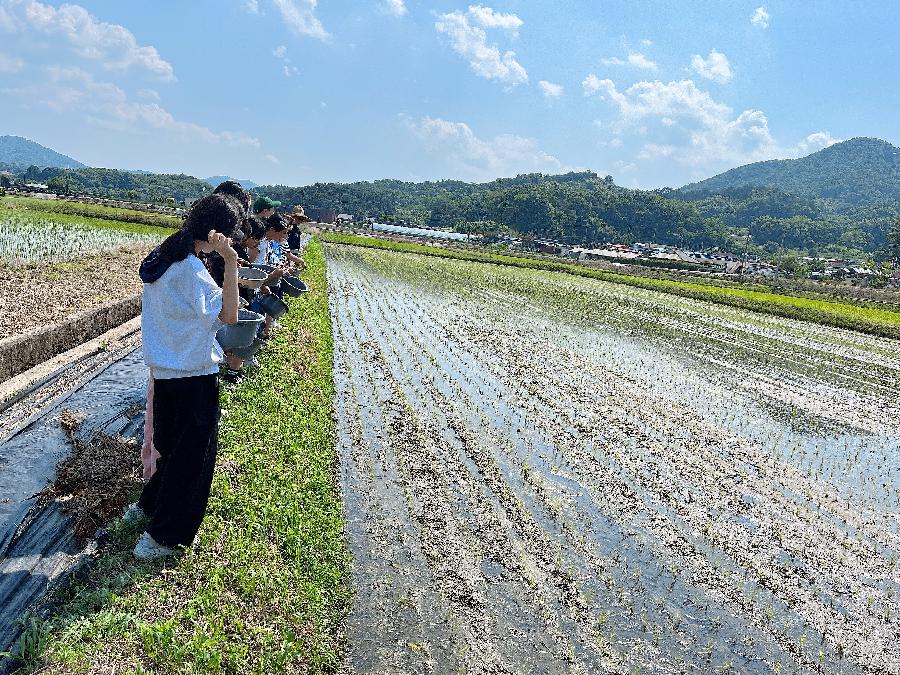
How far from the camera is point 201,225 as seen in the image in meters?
3.14

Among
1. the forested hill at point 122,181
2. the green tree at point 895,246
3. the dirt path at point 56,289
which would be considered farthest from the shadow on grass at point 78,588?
the forested hill at point 122,181

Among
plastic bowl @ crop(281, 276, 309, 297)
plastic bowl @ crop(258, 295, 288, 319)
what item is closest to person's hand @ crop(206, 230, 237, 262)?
plastic bowl @ crop(258, 295, 288, 319)

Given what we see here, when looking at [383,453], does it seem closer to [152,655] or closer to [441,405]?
[441,405]

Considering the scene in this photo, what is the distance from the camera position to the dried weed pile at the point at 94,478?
3.43 m

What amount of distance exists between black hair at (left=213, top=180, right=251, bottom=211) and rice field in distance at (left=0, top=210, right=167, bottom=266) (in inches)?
438

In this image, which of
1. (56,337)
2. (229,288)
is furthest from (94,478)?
(56,337)

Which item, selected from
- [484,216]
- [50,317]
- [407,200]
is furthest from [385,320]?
[407,200]

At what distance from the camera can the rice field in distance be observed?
47.1 feet

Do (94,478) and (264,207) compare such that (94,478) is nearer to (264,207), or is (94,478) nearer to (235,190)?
(235,190)

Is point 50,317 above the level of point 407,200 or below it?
below

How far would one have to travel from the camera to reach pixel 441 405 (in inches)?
345

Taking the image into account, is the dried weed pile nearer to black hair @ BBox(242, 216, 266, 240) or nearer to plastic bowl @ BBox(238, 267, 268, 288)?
plastic bowl @ BBox(238, 267, 268, 288)

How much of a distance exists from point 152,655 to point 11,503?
1.64 metres

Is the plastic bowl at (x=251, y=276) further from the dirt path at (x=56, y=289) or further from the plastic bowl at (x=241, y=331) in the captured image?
the dirt path at (x=56, y=289)
